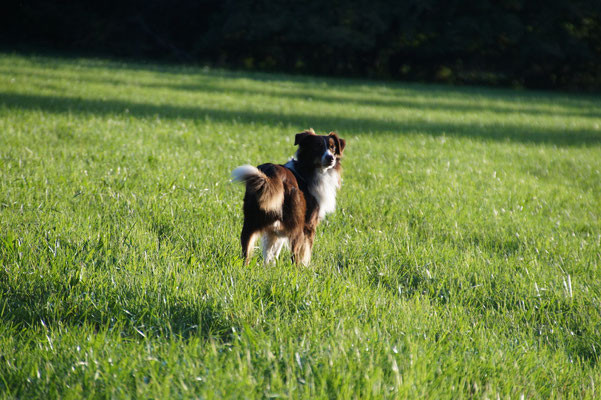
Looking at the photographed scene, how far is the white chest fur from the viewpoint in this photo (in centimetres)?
415

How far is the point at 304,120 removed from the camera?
13.4m

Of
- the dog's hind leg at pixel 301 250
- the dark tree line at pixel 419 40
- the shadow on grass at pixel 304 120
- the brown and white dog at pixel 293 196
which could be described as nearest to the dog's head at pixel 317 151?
the brown and white dog at pixel 293 196

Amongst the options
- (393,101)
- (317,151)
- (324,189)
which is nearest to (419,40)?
(393,101)

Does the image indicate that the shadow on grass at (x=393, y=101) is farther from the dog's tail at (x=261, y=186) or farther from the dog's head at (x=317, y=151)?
the dog's tail at (x=261, y=186)

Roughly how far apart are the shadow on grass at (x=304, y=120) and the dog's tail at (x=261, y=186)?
839 centimetres

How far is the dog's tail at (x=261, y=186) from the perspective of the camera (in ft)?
10.6

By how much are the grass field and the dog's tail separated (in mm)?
509

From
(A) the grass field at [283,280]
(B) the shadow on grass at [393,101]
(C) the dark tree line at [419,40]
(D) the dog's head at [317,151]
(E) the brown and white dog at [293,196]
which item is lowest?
(A) the grass field at [283,280]

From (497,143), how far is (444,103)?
9.39 metres

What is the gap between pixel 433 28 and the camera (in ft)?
115

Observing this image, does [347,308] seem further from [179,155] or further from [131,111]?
[131,111]

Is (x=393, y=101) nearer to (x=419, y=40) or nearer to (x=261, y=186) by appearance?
Result: (x=419, y=40)

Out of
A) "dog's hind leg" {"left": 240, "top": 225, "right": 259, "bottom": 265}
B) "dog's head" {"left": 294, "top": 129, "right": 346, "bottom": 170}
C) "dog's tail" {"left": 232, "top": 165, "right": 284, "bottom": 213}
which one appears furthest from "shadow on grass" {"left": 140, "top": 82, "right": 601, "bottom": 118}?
"dog's tail" {"left": 232, "top": 165, "right": 284, "bottom": 213}

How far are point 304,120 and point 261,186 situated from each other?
10.3 metres
